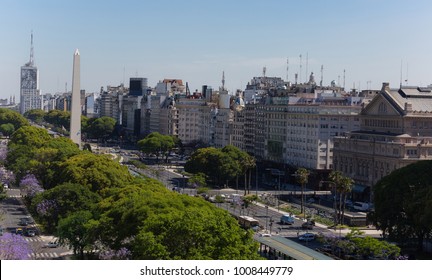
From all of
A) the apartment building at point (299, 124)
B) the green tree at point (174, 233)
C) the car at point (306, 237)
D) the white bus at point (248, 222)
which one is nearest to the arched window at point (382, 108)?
the apartment building at point (299, 124)

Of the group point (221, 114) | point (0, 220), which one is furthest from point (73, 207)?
point (221, 114)

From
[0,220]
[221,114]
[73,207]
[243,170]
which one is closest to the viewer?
[73,207]

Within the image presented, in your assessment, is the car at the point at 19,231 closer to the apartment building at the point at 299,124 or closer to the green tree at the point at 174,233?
the green tree at the point at 174,233

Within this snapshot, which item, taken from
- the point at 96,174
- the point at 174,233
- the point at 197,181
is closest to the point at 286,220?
the point at 96,174

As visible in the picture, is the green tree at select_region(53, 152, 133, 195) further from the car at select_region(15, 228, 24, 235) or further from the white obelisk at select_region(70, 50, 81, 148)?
the white obelisk at select_region(70, 50, 81, 148)

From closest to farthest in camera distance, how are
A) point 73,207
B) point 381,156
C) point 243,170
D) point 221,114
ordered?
1. point 73,207
2. point 381,156
3. point 243,170
4. point 221,114

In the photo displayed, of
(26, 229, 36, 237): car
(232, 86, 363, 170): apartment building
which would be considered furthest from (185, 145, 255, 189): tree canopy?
(26, 229, 36, 237): car

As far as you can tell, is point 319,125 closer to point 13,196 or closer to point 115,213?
point 13,196

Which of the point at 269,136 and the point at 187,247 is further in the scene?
the point at 269,136
